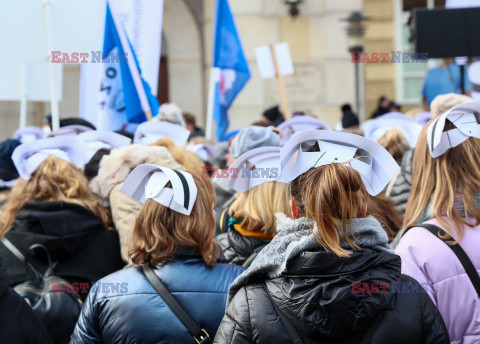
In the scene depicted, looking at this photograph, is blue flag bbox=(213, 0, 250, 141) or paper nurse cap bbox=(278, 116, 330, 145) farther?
blue flag bbox=(213, 0, 250, 141)

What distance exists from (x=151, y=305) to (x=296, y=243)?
81 cm

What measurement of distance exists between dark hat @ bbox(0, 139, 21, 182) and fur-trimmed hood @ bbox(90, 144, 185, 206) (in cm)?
139

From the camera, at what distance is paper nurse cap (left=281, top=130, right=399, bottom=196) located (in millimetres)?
2391

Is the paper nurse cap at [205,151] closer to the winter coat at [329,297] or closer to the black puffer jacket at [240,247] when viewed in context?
the black puffer jacket at [240,247]

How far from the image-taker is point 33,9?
225 inches

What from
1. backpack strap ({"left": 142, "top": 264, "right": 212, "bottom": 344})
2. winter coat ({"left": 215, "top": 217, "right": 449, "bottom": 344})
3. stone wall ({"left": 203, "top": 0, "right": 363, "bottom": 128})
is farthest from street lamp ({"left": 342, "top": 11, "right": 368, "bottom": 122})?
winter coat ({"left": 215, "top": 217, "right": 449, "bottom": 344})

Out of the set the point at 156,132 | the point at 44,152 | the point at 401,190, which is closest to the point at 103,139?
the point at 156,132

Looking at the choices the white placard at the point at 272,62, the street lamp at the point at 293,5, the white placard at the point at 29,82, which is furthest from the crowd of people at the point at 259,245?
the street lamp at the point at 293,5

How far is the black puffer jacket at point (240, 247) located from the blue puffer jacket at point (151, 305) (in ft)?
2.07

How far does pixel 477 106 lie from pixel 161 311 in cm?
152

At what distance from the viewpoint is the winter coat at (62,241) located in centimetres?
370

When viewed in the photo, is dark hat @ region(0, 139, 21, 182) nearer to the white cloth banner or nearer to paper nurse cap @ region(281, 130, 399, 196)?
the white cloth banner

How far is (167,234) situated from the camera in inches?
114

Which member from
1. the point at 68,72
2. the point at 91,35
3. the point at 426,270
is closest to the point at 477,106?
the point at 426,270
